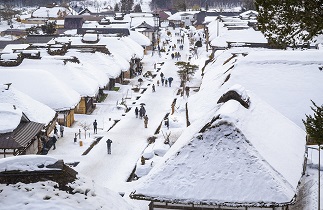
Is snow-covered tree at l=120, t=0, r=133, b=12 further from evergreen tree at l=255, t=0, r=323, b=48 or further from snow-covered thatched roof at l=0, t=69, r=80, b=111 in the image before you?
evergreen tree at l=255, t=0, r=323, b=48

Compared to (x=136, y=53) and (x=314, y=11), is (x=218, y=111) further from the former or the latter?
(x=136, y=53)

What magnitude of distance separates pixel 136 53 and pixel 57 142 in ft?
96.2

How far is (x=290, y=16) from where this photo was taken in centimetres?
1138

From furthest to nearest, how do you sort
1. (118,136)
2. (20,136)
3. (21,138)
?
(118,136) < (20,136) < (21,138)

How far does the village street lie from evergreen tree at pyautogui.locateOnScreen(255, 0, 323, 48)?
8671mm

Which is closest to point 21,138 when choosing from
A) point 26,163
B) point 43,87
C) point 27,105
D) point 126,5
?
point 27,105

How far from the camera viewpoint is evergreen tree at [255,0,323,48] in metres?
11.2

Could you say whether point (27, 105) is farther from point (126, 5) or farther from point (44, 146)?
point (126, 5)

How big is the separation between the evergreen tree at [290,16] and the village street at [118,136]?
28.4 ft

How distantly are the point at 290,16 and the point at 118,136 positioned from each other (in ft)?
59.0

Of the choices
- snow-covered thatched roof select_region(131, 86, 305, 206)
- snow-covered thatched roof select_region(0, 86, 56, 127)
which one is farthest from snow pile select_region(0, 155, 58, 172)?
snow-covered thatched roof select_region(0, 86, 56, 127)

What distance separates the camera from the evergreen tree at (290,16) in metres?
11.2

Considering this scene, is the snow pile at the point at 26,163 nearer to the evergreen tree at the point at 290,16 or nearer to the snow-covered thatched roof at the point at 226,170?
the snow-covered thatched roof at the point at 226,170

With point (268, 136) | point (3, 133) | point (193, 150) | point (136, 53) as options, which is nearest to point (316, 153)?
point (268, 136)
